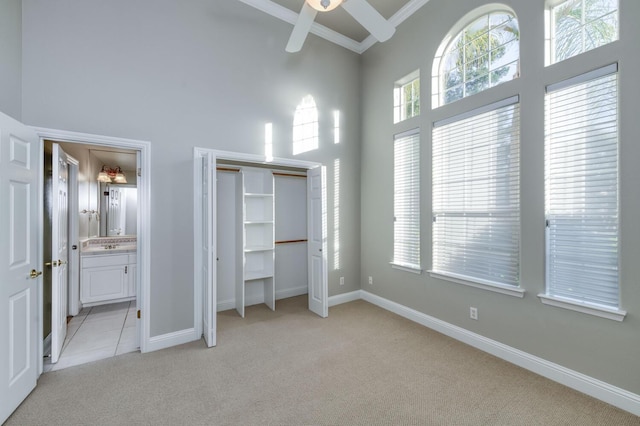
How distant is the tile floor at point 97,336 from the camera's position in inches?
108

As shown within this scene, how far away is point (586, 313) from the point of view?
222cm

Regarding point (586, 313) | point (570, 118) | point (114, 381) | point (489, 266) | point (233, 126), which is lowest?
point (114, 381)

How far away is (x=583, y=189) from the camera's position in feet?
7.44

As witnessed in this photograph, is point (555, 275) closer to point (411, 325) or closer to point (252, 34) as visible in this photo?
point (411, 325)

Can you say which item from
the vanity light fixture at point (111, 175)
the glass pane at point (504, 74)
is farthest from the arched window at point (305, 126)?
the vanity light fixture at point (111, 175)

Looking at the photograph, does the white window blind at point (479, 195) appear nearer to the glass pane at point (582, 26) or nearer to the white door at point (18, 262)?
the glass pane at point (582, 26)

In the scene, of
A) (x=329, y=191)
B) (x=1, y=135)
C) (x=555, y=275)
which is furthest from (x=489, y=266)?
(x=1, y=135)

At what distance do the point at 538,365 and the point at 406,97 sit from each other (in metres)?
3.43

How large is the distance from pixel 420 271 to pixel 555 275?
4.58 ft

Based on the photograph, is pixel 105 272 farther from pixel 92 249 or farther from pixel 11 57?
pixel 11 57

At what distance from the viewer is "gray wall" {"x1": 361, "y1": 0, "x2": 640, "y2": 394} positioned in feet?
6.67

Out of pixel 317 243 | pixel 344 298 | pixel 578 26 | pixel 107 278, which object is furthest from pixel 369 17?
pixel 107 278

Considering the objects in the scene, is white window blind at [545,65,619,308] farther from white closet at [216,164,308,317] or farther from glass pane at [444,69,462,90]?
white closet at [216,164,308,317]

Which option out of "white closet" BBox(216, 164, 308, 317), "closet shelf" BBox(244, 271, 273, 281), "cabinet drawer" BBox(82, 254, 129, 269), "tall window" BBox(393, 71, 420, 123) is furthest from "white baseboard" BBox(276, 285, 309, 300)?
"tall window" BBox(393, 71, 420, 123)
